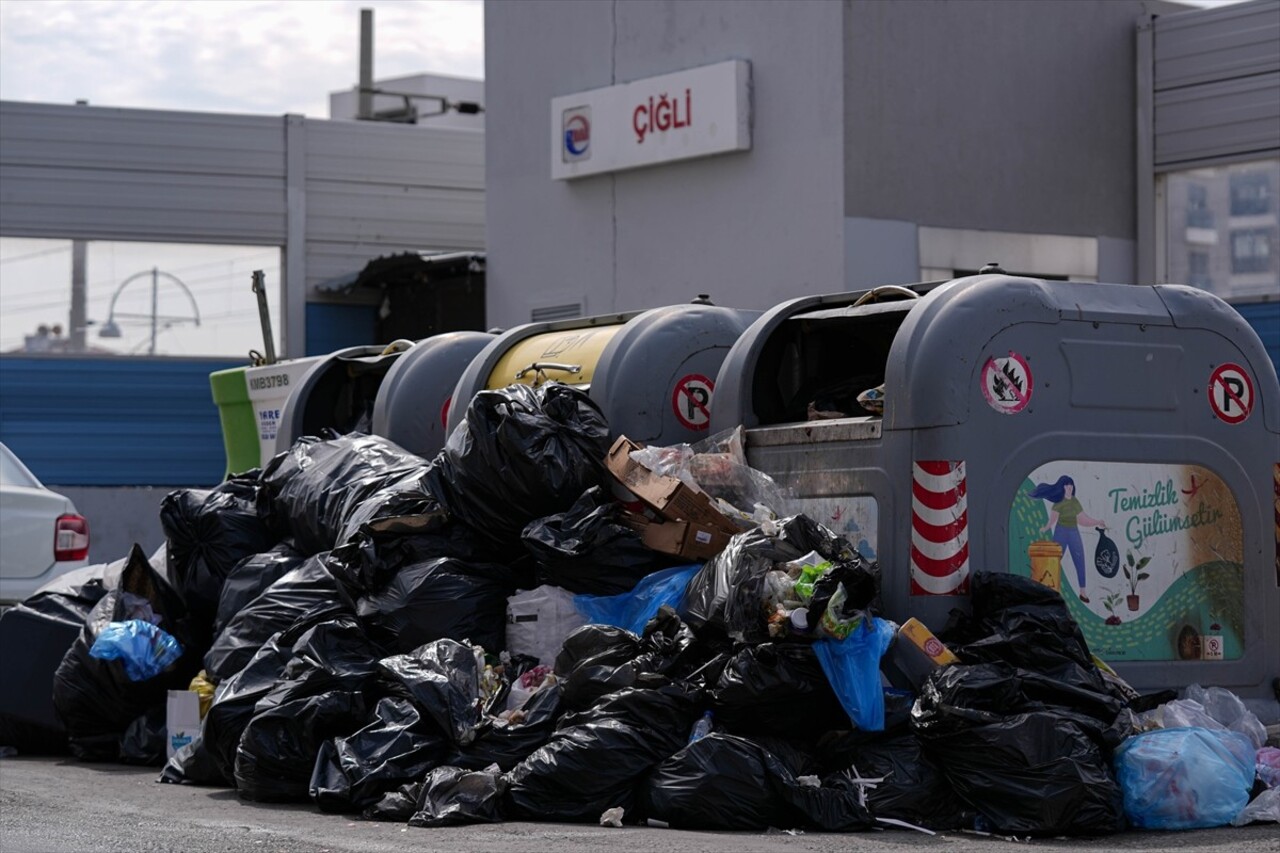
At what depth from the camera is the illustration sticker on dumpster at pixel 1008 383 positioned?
6.09m

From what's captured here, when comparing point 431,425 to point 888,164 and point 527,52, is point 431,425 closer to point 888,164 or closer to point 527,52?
point 888,164

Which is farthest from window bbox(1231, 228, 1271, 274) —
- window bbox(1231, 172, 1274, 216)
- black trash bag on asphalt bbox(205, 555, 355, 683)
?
black trash bag on asphalt bbox(205, 555, 355, 683)

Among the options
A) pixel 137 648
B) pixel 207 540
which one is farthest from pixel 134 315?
pixel 137 648

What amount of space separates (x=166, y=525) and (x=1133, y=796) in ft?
15.0

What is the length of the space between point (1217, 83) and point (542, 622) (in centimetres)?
889

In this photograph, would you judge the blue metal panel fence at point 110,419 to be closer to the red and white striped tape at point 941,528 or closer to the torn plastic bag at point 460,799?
the torn plastic bag at point 460,799

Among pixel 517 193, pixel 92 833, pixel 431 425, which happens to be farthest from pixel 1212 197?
pixel 92 833

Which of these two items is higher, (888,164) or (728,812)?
(888,164)

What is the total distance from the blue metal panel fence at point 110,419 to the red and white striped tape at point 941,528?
41.4ft

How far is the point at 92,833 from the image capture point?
545 cm

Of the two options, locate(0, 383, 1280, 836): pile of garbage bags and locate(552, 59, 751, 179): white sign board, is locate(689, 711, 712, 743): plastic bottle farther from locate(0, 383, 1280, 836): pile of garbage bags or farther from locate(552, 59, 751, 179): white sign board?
locate(552, 59, 751, 179): white sign board

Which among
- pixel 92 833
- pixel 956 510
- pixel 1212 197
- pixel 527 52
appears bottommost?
pixel 92 833

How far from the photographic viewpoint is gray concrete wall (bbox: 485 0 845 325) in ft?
41.3

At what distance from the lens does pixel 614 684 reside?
19.1 feet
